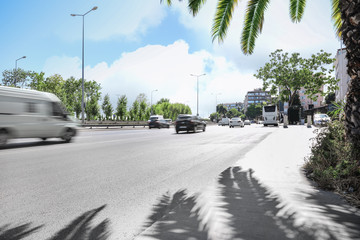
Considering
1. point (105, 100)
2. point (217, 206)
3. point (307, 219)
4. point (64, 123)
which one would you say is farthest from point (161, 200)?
point (105, 100)

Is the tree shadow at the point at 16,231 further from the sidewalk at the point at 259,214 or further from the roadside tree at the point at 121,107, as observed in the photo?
the roadside tree at the point at 121,107

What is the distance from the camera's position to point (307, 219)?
3051 mm

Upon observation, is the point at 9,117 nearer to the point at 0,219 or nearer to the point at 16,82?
the point at 0,219

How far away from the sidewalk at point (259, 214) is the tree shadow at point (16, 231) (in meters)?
1.14

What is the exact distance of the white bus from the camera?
41.7 metres

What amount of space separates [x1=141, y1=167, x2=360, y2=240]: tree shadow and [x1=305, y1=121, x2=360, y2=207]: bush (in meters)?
0.41

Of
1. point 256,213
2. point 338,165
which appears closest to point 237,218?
point 256,213

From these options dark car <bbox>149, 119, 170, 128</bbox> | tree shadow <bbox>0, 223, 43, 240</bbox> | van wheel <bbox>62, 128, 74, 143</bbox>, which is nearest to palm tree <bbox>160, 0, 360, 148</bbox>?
tree shadow <bbox>0, 223, 43, 240</bbox>

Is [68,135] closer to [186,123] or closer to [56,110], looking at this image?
[56,110]

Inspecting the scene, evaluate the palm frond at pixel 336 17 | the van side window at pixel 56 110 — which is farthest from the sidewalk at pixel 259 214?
the van side window at pixel 56 110

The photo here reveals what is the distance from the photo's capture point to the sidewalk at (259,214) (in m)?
2.71

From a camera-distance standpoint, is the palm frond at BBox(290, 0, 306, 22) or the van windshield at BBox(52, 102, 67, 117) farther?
the van windshield at BBox(52, 102, 67, 117)

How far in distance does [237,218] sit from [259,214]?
0.31 meters

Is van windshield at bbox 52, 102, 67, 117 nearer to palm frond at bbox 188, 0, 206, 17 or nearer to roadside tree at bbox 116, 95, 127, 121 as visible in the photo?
palm frond at bbox 188, 0, 206, 17
